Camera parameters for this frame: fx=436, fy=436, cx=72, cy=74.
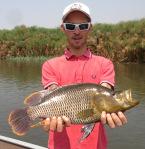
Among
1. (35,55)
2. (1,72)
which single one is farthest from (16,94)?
(35,55)

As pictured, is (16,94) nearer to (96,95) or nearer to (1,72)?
(1,72)

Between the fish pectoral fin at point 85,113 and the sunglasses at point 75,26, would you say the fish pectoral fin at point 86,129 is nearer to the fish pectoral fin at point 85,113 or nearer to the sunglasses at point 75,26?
the fish pectoral fin at point 85,113

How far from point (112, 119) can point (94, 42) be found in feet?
100

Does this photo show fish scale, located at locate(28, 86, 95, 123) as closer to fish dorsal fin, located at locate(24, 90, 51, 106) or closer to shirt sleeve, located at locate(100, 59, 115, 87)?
fish dorsal fin, located at locate(24, 90, 51, 106)

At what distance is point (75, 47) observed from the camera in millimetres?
3668

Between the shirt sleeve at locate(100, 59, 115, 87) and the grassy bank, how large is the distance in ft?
93.6

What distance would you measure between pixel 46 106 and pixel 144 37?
30.6m

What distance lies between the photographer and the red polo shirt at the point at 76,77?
3.55 m

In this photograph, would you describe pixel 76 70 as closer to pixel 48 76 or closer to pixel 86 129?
pixel 48 76

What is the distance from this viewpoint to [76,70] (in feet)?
11.9

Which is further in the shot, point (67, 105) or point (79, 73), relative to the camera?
point (79, 73)

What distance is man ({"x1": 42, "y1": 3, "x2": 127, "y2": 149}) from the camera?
3.55 metres

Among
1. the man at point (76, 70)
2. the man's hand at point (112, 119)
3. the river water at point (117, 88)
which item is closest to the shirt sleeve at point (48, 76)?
the man at point (76, 70)

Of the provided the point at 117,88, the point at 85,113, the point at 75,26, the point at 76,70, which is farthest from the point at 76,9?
the point at 117,88
